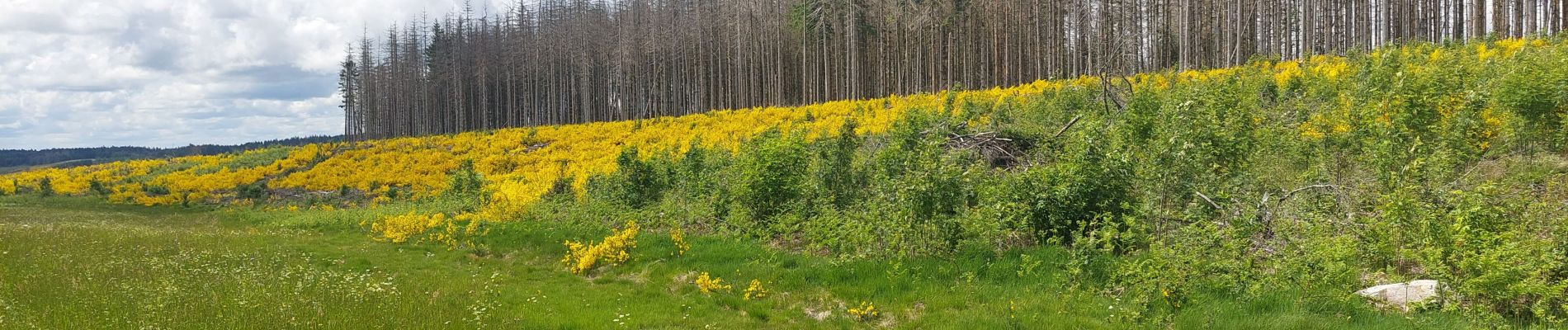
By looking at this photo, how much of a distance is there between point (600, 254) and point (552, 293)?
211 centimetres

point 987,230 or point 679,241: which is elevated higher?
point 987,230

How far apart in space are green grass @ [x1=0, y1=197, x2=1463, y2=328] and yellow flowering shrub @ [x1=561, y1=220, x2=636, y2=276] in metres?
0.23

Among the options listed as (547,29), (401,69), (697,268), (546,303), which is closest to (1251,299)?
(697,268)

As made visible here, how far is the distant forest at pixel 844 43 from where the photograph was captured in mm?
37250

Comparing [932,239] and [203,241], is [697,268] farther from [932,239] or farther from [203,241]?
[203,241]

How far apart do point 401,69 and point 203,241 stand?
8020 centimetres

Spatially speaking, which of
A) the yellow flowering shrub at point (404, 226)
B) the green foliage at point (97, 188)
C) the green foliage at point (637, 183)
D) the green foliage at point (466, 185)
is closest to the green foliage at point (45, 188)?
the green foliage at point (97, 188)

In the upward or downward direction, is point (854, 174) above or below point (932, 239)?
above

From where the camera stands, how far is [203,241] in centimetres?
1376

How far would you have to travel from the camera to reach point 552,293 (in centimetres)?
950

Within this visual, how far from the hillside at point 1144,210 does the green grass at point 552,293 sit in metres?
0.07

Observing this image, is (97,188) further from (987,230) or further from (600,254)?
(987,230)

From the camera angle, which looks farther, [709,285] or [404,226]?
[404,226]

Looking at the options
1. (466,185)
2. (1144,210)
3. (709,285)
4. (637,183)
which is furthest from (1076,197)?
(466,185)
